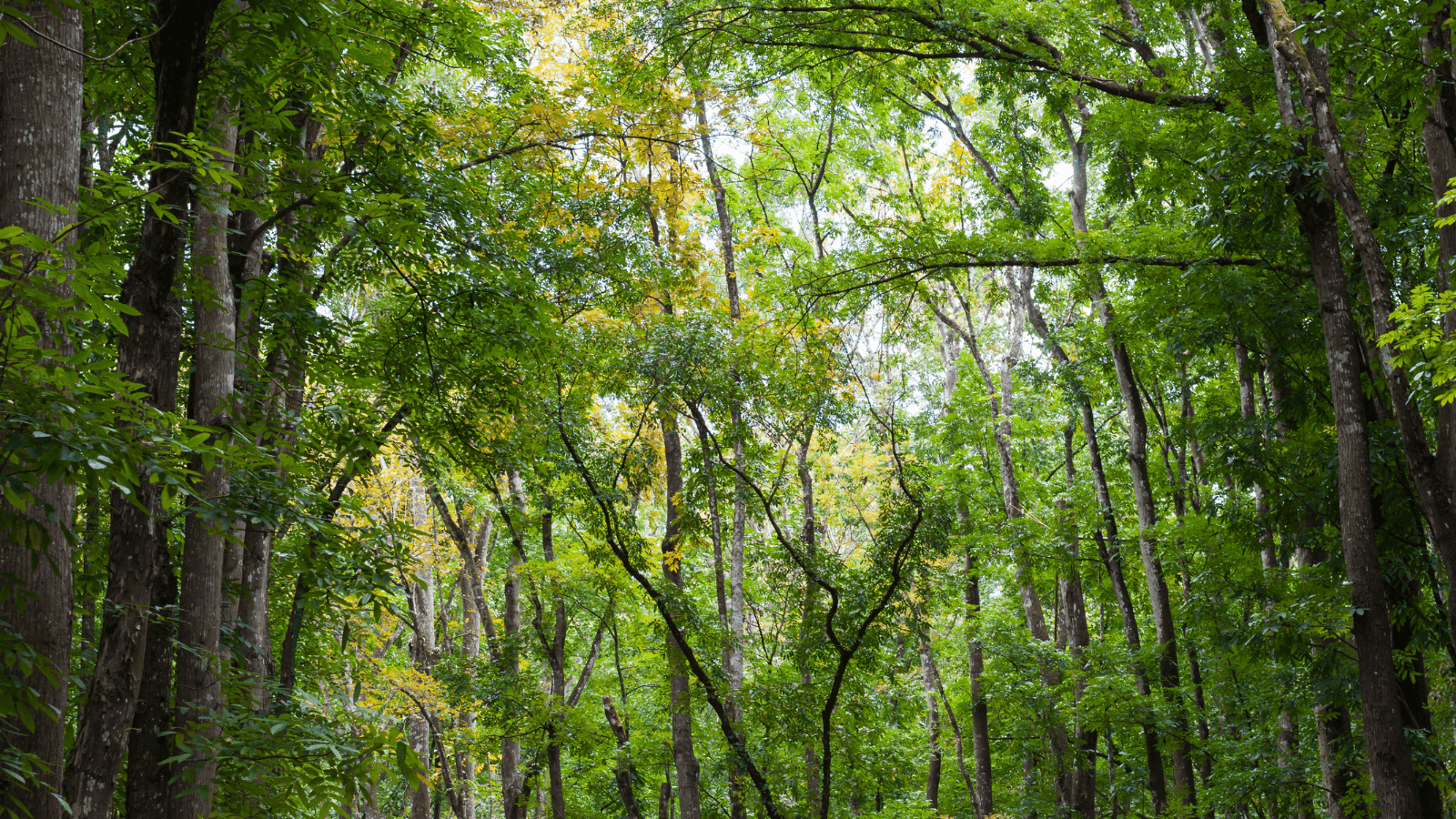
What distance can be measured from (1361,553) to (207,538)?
7.96 metres

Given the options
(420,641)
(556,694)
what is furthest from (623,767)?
(420,641)

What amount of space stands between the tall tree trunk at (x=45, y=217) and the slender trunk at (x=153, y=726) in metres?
1.36

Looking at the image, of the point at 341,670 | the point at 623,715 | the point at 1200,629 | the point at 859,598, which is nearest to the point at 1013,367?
the point at 1200,629

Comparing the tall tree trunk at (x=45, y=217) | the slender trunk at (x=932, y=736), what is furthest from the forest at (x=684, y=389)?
the slender trunk at (x=932, y=736)

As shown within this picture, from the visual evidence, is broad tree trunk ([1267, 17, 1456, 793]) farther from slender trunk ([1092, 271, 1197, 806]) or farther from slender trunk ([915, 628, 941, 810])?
slender trunk ([915, 628, 941, 810])

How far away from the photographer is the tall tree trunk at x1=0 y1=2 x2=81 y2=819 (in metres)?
→ 3.50

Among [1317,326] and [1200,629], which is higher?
[1317,326]

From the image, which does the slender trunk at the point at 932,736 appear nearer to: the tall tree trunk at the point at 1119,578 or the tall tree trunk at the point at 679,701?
the tall tree trunk at the point at 1119,578

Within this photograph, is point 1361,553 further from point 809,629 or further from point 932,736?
point 932,736

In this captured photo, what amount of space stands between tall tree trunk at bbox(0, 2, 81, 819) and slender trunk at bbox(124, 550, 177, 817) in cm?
136

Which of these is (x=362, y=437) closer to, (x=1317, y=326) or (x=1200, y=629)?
(x=1317, y=326)

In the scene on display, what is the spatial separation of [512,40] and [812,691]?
8.63 metres

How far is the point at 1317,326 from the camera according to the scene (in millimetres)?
8812

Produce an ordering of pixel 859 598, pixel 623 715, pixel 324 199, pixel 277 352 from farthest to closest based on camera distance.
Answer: pixel 623 715 < pixel 859 598 < pixel 277 352 < pixel 324 199
